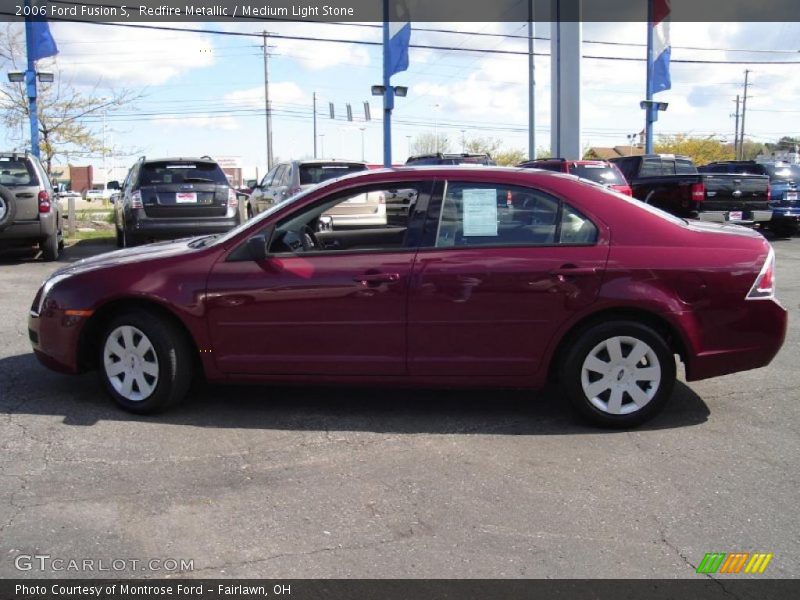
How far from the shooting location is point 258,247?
479 cm

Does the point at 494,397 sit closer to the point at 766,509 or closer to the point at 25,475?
the point at 766,509

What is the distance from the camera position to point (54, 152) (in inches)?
1003

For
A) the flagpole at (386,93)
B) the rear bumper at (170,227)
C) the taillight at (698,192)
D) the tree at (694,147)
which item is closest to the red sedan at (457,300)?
the rear bumper at (170,227)

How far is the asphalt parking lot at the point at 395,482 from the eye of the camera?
10.8ft

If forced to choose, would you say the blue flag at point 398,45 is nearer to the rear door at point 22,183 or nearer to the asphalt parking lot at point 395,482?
the rear door at point 22,183

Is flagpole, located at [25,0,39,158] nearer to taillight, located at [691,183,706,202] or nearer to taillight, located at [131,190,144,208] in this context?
taillight, located at [131,190,144,208]

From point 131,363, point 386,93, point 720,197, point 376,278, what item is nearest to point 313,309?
point 376,278

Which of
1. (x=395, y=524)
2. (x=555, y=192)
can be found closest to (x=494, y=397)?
(x=555, y=192)

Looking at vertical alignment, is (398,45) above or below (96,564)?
above

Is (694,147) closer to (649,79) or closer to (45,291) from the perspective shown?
(649,79)

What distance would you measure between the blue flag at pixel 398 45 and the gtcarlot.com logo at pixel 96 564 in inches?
784

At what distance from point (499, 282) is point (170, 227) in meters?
8.72

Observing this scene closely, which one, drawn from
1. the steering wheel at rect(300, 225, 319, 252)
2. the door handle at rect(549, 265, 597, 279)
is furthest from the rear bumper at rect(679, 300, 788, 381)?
the steering wheel at rect(300, 225, 319, 252)

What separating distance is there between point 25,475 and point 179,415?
1.13 meters
